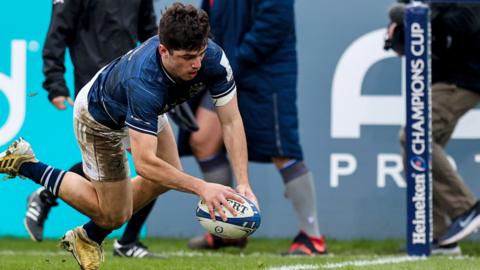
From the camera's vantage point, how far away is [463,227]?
25.8 feet

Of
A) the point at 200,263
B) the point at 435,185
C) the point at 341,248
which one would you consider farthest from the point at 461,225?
the point at 200,263

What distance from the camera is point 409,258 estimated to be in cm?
733

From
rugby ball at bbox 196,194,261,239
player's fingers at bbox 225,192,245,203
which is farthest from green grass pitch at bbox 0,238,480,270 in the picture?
player's fingers at bbox 225,192,245,203

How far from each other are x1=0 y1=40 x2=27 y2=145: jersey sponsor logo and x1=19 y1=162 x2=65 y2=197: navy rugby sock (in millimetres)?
2507

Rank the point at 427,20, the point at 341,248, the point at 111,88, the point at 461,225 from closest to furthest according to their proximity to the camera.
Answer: the point at 111,88
the point at 427,20
the point at 461,225
the point at 341,248

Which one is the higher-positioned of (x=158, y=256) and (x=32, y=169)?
(x=32, y=169)

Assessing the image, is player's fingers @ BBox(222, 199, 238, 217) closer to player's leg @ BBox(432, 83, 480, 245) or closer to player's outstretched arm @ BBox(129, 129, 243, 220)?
player's outstretched arm @ BBox(129, 129, 243, 220)

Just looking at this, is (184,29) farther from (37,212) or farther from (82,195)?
(37,212)

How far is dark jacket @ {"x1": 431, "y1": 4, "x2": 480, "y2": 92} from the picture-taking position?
25.9 ft

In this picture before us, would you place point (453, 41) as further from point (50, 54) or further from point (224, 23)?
point (50, 54)

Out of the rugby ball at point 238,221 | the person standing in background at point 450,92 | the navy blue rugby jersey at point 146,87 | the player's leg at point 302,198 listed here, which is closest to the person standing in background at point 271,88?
the player's leg at point 302,198

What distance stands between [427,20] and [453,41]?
0.82m

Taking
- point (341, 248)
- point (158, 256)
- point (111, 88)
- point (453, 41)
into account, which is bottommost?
point (341, 248)

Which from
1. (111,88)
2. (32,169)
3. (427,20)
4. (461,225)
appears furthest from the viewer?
(461,225)
